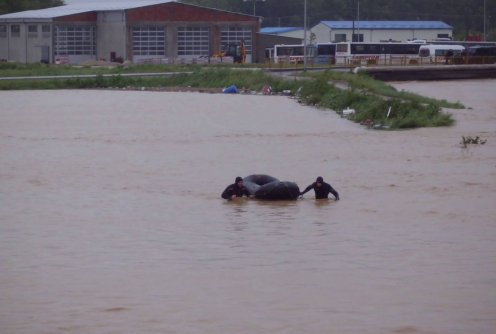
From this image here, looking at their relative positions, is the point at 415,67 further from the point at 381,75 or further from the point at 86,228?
the point at 86,228

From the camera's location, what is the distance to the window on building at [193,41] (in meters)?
81.6

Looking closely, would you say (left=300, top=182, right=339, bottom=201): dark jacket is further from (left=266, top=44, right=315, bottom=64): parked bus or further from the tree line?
the tree line

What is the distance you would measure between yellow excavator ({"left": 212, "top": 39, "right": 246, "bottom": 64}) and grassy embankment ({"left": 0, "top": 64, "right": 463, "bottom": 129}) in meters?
13.1

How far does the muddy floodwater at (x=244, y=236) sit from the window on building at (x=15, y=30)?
174ft

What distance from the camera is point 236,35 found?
276ft

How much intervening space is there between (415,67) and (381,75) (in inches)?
154

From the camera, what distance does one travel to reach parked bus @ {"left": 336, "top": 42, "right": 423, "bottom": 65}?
261ft

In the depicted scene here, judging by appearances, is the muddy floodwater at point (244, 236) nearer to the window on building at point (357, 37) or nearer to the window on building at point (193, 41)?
the window on building at point (193, 41)

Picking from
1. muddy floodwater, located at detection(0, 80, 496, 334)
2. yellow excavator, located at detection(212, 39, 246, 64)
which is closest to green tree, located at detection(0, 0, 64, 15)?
yellow excavator, located at detection(212, 39, 246, 64)

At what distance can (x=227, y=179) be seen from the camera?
21031mm

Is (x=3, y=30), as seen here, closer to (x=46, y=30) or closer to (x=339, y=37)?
(x=46, y=30)

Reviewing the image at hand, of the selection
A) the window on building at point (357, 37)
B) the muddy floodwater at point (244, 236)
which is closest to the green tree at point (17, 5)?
the window on building at point (357, 37)

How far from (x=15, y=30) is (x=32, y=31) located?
2370 mm

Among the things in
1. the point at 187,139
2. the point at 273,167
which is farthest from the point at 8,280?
the point at 187,139
